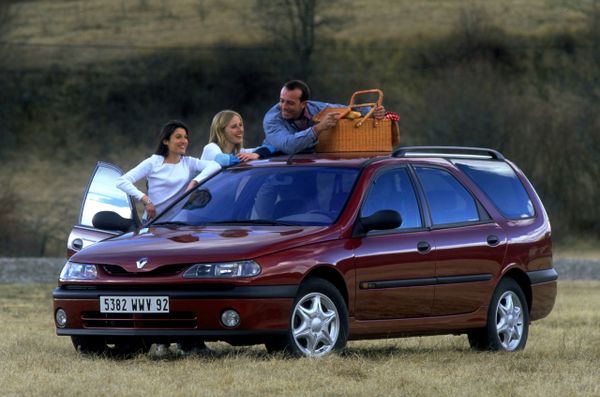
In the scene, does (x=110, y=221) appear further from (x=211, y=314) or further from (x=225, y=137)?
(x=211, y=314)

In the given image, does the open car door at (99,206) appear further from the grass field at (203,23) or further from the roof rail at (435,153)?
the grass field at (203,23)

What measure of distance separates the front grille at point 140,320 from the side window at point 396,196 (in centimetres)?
169

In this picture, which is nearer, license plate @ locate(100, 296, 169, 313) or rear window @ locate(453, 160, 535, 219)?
license plate @ locate(100, 296, 169, 313)

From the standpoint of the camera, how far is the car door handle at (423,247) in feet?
37.9

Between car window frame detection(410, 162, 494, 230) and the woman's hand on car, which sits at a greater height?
the woman's hand on car

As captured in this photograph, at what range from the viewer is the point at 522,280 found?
12.8 meters

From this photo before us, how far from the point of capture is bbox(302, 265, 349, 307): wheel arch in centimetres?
1073

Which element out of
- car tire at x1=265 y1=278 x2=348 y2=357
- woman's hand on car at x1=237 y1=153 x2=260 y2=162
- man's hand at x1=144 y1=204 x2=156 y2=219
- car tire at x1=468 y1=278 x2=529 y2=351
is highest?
woman's hand on car at x1=237 y1=153 x2=260 y2=162

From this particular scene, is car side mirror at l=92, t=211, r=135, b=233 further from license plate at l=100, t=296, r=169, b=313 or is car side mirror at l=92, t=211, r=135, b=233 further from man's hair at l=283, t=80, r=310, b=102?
man's hair at l=283, t=80, r=310, b=102

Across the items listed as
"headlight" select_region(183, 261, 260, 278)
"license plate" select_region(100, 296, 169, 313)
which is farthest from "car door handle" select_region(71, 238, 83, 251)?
"headlight" select_region(183, 261, 260, 278)

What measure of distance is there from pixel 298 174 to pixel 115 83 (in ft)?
210

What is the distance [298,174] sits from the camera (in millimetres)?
11609

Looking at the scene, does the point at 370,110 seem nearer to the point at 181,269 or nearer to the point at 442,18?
the point at 181,269

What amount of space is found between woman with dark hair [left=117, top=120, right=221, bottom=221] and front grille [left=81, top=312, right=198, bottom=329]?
1923mm
